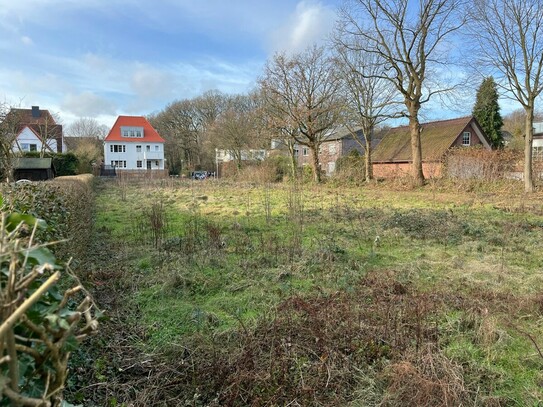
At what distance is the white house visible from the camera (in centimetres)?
5647

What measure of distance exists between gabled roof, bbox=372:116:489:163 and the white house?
35.5 meters

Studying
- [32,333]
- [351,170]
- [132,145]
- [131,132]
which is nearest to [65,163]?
[351,170]

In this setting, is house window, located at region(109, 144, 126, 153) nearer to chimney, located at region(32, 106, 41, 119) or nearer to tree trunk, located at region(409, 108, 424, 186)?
chimney, located at region(32, 106, 41, 119)

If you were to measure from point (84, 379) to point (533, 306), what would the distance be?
4.84 meters

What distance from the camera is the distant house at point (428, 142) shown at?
29.5 meters

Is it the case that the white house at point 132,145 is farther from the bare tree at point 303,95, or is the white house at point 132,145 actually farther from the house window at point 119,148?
the bare tree at point 303,95

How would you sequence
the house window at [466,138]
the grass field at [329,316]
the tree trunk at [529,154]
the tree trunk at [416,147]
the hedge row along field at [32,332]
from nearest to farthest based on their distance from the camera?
the hedge row along field at [32,332] → the grass field at [329,316] → the tree trunk at [529,154] → the tree trunk at [416,147] → the house window at [466,138]

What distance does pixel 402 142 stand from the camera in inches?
1300

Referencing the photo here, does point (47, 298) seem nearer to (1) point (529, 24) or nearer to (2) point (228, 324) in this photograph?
(2) point (228, 324)

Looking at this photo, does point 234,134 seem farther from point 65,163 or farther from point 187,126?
point 187,126

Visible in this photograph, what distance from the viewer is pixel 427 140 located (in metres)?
31.6

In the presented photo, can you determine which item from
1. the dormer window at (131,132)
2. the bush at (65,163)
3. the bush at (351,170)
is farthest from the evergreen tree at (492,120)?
the dormer window at (131,132)

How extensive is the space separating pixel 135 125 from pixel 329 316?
194 feet

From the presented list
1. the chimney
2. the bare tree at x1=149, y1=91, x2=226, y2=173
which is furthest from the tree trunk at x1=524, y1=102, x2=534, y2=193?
the chimney
